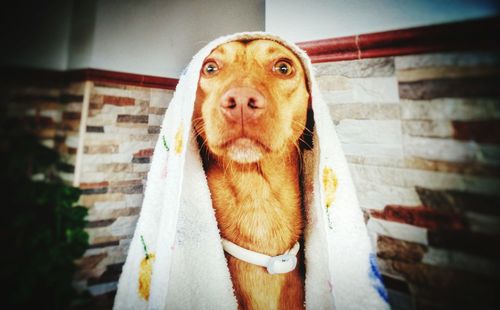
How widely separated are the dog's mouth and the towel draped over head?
18cm

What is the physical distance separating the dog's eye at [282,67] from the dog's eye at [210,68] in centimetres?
29

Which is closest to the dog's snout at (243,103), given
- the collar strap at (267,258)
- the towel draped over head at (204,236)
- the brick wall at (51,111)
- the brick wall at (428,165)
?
the towel draped over head at (204,236)

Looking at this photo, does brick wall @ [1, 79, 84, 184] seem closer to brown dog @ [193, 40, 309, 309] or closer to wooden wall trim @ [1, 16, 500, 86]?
wooden wall trim @ [1, 16, 500, 86]

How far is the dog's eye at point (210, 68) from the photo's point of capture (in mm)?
1130

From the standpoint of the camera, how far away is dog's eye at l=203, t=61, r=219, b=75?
1.13 m

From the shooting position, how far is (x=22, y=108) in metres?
1.06

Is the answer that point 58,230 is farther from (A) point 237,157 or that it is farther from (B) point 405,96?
(B) point 405,96

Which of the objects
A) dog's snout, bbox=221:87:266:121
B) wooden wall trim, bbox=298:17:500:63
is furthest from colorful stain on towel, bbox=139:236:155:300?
wooden wall trim, bbox=298:17:500:63

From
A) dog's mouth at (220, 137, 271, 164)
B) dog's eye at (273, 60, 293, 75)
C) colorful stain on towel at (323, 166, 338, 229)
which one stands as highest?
dog's eye at (273, 60, 293, 75)

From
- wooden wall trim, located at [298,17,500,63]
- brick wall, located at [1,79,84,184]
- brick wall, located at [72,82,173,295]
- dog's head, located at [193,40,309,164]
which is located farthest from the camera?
brick wall, located at [72,82,173,295]

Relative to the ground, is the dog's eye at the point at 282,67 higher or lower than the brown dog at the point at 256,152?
higher

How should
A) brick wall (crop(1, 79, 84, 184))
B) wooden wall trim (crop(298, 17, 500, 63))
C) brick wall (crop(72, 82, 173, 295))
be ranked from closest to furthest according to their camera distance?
wooden wall trim (crop(298, 17, 500, 63))
brick wall (crop(1, 79, 84, 184))
brick wall (crop(72, 82, 173, 295))

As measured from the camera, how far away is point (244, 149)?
Answer: 38.1 inches

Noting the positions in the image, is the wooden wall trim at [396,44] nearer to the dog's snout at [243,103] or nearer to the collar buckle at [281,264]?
the dog's snout at [243,103]
